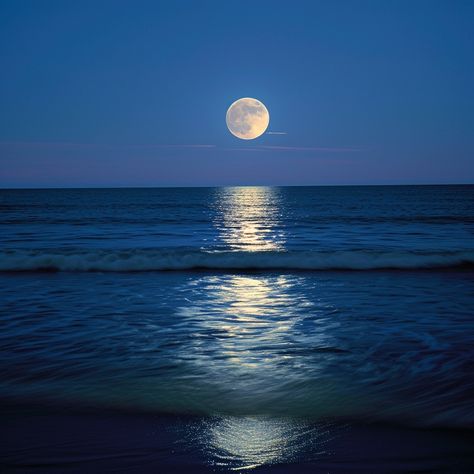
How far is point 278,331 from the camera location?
7199 millimetres

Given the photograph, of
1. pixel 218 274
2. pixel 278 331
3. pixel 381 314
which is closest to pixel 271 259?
pixel 218 274

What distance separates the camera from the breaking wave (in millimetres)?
15461

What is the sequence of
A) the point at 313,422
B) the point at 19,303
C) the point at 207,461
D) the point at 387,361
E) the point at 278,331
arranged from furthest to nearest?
the point at 19,303, the point at 278,331, the point at 387,361, the point at 313,422, the point at 207,461

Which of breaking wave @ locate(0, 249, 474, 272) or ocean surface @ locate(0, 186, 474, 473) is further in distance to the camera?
breaking wave @ locate(0, 249, 474, 272)

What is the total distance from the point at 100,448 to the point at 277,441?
4.23 feet

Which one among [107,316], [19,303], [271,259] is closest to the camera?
[107,316]

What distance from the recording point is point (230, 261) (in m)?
16.2

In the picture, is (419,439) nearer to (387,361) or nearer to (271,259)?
(387,361)

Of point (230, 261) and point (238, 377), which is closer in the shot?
point (238, 377)

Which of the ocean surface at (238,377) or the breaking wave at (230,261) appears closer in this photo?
the ocean surface at (238,377)

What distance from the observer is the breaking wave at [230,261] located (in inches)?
609

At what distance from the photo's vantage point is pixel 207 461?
3408 mm

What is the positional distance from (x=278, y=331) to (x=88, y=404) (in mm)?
3280

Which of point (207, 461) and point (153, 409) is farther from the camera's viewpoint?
point (153, 409)
